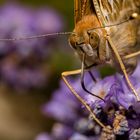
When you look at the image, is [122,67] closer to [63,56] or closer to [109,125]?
[109,125]

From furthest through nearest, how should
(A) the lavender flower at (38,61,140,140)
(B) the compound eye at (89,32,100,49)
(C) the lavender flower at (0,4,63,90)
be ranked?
(C) the lavender flower at (0,4,63,90), (B) the compound eye at (89,32,100,49), (A) the lavender flower at (38,61,140,140)

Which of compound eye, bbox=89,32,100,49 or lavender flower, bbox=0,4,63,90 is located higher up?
lavender flower, bbox=0,4,63,90

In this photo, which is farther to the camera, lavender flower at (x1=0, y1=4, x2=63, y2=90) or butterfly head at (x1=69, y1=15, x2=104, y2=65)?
lavender flower at (x1=0, y1=4, x2=63, y2=90)

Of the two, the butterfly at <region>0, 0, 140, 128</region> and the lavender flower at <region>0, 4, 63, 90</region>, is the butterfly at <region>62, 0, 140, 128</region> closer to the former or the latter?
the butterfly at <region>0, 0, 140, 128</region>

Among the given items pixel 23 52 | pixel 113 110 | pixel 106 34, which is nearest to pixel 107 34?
pixel 106 34

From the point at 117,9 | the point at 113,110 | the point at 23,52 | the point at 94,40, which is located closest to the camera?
the point at 113,110

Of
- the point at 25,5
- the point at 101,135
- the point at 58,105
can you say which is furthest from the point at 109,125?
the point at 25,5

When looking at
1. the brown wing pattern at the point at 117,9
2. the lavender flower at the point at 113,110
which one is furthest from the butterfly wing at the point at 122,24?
the lavender flower at the point at 113,110

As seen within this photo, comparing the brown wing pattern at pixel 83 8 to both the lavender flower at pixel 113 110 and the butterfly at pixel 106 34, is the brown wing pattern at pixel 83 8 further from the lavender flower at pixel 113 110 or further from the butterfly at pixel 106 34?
the lavender flower at pixel 113 110

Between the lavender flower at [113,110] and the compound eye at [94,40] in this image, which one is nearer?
the lavender flower at [113,110]

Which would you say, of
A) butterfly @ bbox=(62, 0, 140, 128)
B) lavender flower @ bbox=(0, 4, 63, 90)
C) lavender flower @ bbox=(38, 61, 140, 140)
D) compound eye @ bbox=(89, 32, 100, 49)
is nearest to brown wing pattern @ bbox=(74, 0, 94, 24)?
butterfly @ bbox=(62, 0, 140, 128)

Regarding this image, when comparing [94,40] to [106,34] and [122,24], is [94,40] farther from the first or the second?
[122,24]
